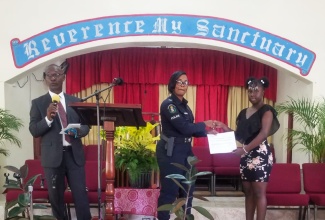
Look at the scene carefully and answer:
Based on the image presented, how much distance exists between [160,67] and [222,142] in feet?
13.2

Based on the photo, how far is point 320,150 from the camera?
459 cm

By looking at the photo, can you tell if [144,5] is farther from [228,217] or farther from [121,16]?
[228,217]

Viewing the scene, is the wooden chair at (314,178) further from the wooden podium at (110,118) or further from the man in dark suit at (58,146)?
the man in dark suit at (58,146)

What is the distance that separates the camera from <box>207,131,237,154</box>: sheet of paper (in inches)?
137

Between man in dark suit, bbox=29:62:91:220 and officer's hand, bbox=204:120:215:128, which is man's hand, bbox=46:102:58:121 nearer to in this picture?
man in dark suit, bbox=29:62:91:220

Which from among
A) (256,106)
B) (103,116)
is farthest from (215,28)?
(103,116)

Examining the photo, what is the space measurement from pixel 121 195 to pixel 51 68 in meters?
1.57

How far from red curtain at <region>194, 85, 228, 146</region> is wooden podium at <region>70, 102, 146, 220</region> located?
4595mm

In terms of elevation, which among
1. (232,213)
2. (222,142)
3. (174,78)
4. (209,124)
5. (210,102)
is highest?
(210,102)

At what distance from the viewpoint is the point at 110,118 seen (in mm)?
2912

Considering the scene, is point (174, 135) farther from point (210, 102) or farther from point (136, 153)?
point (210, 102)

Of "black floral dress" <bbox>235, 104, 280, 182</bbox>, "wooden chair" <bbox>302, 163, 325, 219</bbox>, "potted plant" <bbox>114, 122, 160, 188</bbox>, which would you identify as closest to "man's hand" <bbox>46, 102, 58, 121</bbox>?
"potted plant" <bbox>114, 122, 160, 188</bbox>

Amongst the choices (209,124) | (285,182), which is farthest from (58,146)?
(285,182)

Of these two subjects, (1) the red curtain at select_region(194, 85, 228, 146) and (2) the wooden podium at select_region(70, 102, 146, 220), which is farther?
(1) the red curtain at select_region(194, 85, 228, 146)
